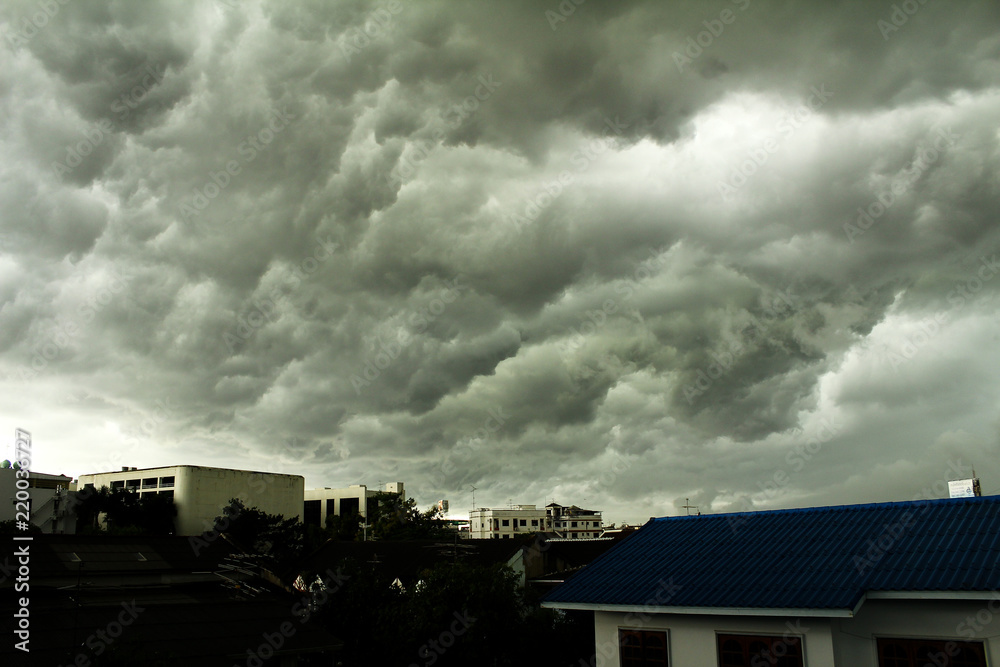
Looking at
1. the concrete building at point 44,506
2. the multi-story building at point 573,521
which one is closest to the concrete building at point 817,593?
the concrete building at point 44,506

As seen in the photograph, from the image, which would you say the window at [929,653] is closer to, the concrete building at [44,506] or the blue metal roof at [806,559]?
the blue metal roof at [806,559]

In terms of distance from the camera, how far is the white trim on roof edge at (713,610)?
49.2 feet

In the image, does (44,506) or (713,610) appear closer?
(713,610)

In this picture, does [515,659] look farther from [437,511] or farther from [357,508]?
[357,508]

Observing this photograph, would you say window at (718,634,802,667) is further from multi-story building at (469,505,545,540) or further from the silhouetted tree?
multi-story building at (469,505,545,540)

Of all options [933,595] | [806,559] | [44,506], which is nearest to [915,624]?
[933,595]

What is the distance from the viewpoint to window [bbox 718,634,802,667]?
1597cm

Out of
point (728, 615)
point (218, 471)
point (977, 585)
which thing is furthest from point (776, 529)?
point (218, 471)

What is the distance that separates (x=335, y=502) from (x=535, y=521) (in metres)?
42.3

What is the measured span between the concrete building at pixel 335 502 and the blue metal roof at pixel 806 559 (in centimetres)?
10069

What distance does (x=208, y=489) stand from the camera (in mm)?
90562

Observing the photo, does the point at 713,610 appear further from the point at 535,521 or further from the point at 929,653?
the point at 535,521

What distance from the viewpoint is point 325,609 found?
23625mm

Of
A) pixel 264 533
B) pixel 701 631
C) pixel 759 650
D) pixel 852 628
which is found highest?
pixel 264 533
